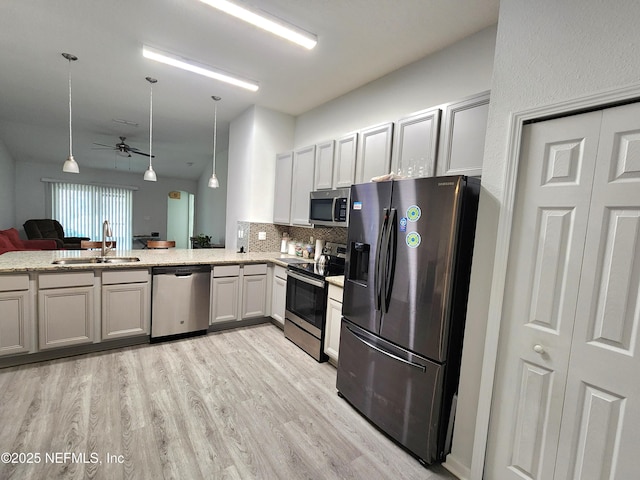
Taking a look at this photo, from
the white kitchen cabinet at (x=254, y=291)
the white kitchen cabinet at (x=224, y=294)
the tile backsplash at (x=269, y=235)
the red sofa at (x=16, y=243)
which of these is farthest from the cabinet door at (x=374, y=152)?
the red sofa at (x=16, y=243)

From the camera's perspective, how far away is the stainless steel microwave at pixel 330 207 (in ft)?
10.1

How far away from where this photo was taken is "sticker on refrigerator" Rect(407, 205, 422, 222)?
1.77m

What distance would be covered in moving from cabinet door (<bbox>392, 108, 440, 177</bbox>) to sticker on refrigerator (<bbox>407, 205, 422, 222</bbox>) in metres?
0.67

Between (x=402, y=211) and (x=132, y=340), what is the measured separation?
309 cm

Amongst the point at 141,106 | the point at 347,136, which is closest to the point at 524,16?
the point at 347,136

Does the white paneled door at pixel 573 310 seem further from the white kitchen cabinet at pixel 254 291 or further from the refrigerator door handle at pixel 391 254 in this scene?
the white kitchen cabinet at pixel 254 291

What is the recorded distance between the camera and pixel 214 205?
8.21 metres

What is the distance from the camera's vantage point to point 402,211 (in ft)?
6.13

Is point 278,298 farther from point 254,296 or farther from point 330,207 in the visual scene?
point 330,207

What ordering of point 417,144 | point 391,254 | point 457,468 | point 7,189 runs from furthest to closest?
point 7,189
point 417,144
point 391,254
point 457,468

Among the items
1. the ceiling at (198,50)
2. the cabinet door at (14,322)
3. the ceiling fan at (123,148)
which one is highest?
the ceiling at (198,50)

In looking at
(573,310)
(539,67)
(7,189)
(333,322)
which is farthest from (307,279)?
(7,189)

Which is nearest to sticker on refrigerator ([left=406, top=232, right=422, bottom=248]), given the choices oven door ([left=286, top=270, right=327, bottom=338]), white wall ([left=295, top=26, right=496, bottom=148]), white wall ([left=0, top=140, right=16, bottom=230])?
oven door ([left=286, top=270, right=327, bottom=338])

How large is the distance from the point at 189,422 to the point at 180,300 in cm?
153
